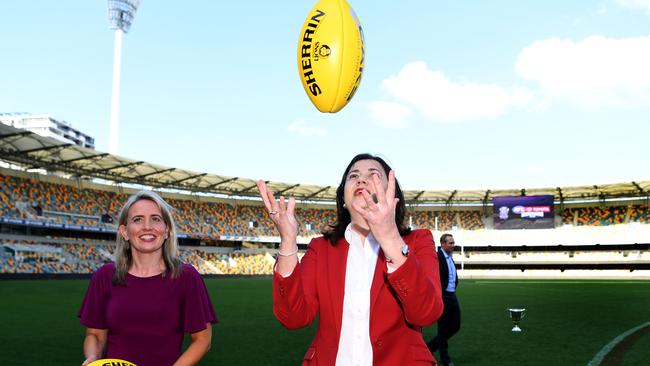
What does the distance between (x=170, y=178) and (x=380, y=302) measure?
46119 mm

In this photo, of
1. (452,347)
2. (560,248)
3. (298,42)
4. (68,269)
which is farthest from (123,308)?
(560,248)

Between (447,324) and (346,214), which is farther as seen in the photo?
(447,324)

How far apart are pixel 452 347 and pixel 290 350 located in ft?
8.88

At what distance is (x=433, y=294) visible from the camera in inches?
78.6

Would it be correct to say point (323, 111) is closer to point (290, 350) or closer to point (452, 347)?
point (290, 350)

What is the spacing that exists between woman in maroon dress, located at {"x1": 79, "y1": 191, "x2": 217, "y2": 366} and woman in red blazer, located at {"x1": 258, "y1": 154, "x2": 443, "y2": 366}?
2.52ft

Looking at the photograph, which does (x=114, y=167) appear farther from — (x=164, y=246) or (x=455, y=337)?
(x=164, y=246)

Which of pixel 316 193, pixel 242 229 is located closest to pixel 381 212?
pixel 316 193

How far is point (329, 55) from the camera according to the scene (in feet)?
16.5

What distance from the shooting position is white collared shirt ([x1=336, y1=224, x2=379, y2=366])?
2039 mm

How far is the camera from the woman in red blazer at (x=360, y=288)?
1948 millimetres

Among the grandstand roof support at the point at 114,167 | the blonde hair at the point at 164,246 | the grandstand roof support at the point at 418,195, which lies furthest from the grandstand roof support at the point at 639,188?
the blonde hair at the point at 164,246

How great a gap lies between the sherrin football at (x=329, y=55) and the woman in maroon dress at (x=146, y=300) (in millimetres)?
2556

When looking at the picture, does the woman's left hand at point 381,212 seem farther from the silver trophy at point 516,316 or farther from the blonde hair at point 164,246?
the silver trophy at point 516,316
